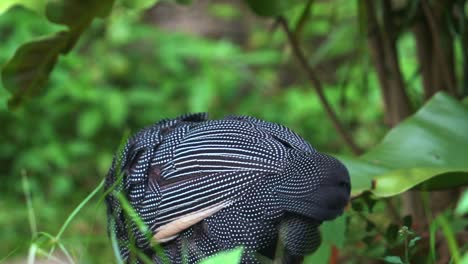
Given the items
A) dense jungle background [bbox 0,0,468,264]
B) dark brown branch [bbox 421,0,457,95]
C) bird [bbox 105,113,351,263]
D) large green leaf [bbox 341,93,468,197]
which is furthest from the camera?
dense jungle background [bbox 0,0,468,264]

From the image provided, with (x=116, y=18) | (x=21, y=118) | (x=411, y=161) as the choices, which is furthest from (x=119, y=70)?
(x=411, y=161)

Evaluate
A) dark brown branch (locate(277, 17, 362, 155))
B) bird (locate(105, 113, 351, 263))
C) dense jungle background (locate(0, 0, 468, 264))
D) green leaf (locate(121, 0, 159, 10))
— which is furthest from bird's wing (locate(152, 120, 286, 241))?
dense jungle background (locate(0, 0, 468, 264))

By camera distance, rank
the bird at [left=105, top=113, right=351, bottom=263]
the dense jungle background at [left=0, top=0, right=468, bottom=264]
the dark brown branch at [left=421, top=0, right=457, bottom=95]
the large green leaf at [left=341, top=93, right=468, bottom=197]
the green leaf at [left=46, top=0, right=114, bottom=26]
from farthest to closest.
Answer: the dense jungle background at [left=0, top=0, right=468, bottom=264] < the dark brown branch at [left=421, top=0, right=457, bottom=95] < the green leaf at [left=46, top=0, right=114, bottom=26] < the large green leaf at [left=341, top=93, right=468, bottom=197] < the bird at [left=105, top=113, right=351, bottom=263]

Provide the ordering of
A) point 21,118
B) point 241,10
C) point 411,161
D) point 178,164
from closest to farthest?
point 178,164 < point 411,161 < point 21,118 < point 241,10

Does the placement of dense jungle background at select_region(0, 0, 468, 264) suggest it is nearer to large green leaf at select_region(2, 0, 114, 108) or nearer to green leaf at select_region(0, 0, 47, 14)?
large green leaf at select_region(2, 0, 114, 108)

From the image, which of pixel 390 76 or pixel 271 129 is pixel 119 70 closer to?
pixel 390 76

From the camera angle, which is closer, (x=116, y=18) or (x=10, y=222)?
(x=10, y=222)
